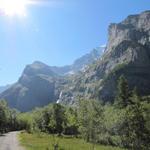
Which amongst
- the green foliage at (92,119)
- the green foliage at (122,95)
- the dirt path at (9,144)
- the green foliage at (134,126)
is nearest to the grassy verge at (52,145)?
the dirt path at (9,144)

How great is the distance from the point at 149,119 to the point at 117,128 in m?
11.8

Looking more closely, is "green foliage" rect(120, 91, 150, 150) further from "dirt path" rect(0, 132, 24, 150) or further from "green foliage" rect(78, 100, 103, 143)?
"dirt path" rect(0, 132, 24, 150)

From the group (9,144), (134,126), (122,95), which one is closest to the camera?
(134,126)

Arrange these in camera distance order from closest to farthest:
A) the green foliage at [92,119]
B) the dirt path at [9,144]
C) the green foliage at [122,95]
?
1. the green foliage at [92,119]
2. the dirt path at [9,144]
3. the green foliage at [122,95]

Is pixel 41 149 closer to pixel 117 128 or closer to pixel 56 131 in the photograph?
pixel 117 128

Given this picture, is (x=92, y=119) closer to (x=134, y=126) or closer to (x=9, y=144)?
(x=134, y=126)

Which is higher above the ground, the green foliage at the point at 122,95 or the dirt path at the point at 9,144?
the green foliage at the point at 122,95

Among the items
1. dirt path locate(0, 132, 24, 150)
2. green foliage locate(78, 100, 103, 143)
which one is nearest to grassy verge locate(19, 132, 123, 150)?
dirt path locate(0, 132, 24, 150)

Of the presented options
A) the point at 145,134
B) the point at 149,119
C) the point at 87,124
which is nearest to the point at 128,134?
the point at 145,134

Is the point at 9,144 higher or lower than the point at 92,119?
lower

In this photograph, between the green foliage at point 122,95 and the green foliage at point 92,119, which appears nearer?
the green foliage at point 92,119

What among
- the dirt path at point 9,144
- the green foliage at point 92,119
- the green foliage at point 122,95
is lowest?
the dirt path at point 9,144

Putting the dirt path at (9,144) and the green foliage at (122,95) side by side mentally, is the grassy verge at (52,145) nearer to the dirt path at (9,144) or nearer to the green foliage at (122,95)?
the dirt path at (9,144)

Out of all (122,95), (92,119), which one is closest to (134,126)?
(92,119)
